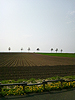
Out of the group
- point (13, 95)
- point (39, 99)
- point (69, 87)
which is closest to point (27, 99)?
point (39, 99)

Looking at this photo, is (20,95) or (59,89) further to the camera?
(59,89)

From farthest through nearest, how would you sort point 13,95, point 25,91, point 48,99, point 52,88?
point 52,88 → point 25,91 → point 13,95 → point 48,99

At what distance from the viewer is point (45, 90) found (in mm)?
6324

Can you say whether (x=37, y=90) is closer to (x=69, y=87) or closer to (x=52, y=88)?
(x=52, y=88)

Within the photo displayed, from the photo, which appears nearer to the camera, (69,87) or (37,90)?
(37,90)

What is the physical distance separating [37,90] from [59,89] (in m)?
1.63

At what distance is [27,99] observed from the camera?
5.06 metres

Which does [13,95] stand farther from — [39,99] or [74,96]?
[74,96]

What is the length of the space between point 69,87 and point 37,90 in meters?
2.52

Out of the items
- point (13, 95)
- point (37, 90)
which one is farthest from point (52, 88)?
point (13, 95)

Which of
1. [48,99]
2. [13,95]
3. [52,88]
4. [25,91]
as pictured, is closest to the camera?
[48,99]

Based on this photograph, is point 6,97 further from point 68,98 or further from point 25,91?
point 68,98

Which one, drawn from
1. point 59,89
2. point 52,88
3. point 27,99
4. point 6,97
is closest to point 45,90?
point 52,88

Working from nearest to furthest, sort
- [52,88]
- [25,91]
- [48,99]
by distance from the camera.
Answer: [48,99] → [25,91] → [52,88]
